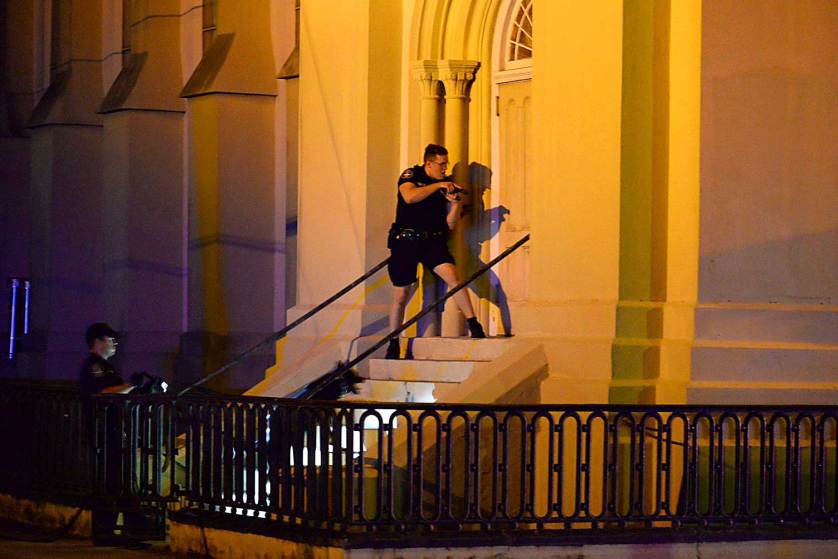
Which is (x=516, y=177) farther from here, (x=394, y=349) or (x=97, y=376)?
(x=97, y=376)

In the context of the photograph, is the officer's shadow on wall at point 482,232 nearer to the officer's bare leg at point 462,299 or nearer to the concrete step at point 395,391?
the officer's bare leg at point 462,299

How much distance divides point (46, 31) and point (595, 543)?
20.6 meters

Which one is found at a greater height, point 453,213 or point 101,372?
point 453,213

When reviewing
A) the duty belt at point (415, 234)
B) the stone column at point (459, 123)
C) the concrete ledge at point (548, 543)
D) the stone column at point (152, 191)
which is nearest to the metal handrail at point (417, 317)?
the duty belt at point (415, 234)

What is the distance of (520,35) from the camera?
57.3 feet

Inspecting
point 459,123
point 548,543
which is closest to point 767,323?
point 548,543

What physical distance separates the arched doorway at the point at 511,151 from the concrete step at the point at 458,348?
3.23ft

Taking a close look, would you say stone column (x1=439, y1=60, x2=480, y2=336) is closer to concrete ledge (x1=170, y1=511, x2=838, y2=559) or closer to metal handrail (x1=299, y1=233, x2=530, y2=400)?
metal handrail (x1=299, y1=233, x2=530, y2=400)

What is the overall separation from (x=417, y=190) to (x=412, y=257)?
68 centimetres

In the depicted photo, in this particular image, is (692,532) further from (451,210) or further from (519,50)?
(519,50)

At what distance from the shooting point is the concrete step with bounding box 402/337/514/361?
621 inches

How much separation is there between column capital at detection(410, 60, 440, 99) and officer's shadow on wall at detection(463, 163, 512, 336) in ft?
2.51

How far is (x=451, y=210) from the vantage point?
16.7m

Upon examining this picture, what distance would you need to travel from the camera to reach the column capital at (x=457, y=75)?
1739 centimetres
